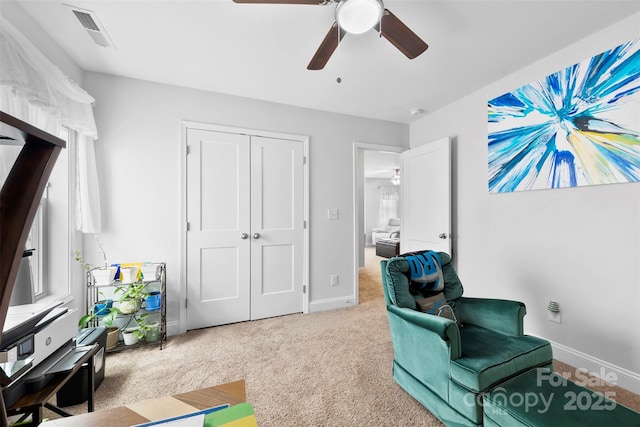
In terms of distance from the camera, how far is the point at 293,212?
3137mm

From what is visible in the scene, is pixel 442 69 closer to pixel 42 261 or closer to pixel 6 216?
pixel 6 216

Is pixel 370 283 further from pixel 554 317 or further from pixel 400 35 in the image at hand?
pixel 400 35

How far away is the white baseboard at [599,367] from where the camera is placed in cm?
176

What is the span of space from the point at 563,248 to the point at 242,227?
2.86 metres

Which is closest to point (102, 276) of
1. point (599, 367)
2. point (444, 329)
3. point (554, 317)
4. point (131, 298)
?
point (131, 298)

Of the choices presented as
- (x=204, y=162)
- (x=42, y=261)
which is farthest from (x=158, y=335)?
(x=204, y=162)

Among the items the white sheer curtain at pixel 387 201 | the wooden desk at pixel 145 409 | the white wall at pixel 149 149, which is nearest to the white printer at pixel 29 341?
the wooden desk at pixel 145 409

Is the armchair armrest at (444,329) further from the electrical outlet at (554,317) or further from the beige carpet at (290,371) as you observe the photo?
the electrical outlet at (554,317)

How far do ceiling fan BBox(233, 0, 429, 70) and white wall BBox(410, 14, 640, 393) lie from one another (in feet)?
4.92

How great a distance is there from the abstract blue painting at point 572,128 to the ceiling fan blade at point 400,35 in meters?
1.36

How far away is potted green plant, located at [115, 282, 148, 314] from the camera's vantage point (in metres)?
2.22

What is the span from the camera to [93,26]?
6.05 feet

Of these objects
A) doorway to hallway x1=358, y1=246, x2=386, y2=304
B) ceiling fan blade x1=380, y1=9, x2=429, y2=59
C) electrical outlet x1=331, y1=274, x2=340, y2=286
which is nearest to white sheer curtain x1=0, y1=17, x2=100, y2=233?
ceiling fan blade x1=380, y1=9, x2=429, y2=59

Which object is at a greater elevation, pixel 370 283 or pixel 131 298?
pixel 131 298
